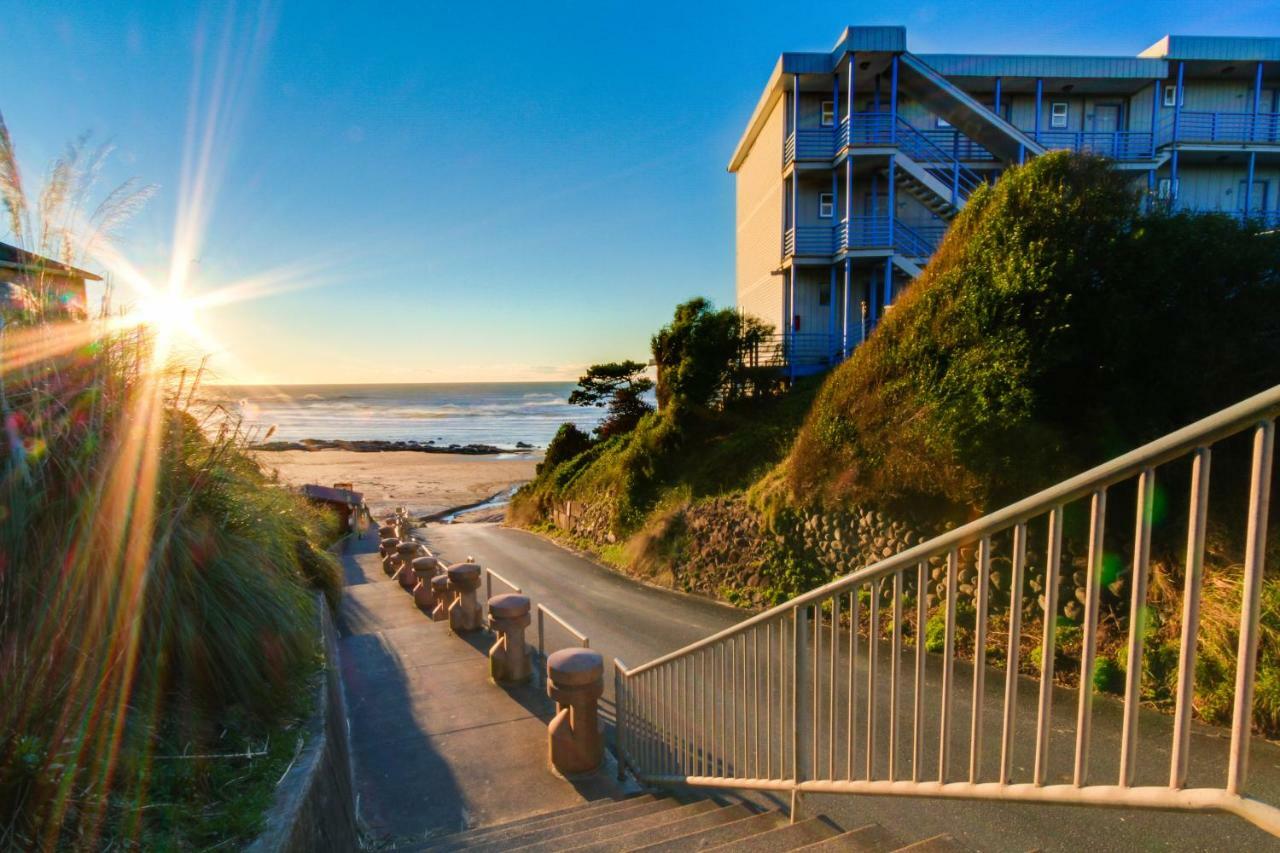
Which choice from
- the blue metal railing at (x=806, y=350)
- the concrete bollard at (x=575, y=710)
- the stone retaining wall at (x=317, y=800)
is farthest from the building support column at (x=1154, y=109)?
the stone retaining wall at (x=317, y=800)

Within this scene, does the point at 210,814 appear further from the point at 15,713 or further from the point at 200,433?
the point at 200,433

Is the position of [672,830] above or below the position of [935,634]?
above

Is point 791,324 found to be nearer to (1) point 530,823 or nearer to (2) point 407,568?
(2) point 407,568

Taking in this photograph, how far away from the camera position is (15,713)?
198 cm

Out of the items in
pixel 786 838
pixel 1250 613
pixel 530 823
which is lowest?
pixel 530 823

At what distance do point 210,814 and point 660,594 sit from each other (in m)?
9.33

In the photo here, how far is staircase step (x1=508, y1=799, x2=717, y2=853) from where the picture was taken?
3318mm

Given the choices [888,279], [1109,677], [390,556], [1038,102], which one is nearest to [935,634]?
[1109,677]

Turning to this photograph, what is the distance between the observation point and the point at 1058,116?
1958cm

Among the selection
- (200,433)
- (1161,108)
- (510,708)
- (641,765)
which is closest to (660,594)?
(510,708)

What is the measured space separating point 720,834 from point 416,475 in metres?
39.8

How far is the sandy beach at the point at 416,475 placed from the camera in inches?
1265

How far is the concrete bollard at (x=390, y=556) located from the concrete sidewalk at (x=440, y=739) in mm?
4644

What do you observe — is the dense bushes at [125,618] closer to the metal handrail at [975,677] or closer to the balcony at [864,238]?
the metal handrail at [975,677]
